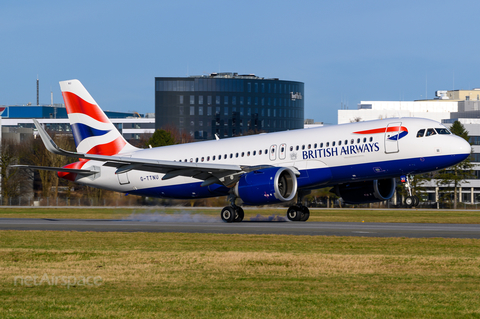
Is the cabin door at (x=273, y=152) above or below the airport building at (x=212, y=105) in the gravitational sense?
below

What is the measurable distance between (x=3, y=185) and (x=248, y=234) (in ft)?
234

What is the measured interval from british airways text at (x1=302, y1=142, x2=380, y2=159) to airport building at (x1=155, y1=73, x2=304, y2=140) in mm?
132879

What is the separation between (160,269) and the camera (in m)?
16.5

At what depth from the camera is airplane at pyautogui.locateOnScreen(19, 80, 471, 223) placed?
31.7m

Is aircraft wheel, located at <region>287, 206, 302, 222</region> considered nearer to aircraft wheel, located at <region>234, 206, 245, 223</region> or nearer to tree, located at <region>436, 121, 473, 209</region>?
aircraft wheel, located at <region>234, 206, 245, 223</region>

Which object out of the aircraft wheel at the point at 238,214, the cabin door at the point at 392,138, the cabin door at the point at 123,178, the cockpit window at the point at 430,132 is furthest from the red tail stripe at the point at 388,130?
the cabin door at the point at 123,178

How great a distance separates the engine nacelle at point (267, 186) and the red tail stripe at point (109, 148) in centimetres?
1114

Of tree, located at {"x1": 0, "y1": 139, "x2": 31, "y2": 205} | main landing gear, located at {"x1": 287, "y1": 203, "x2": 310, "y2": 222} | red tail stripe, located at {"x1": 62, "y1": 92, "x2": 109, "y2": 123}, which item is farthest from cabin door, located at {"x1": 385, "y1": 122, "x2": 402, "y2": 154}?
tree, located at {"x1": 0, "y1": 139, "x2": 31, "y2": 205}

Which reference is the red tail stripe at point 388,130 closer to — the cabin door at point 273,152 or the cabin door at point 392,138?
the cabin door at point 392,138

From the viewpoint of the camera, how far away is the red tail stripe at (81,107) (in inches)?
1615

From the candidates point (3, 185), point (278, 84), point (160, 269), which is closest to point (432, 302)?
point (160, 269)

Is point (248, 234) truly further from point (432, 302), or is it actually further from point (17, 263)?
point (432, 302)

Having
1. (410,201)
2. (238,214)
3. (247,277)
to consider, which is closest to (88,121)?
(238,214)

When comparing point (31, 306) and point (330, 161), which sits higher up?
point (330, 161)
